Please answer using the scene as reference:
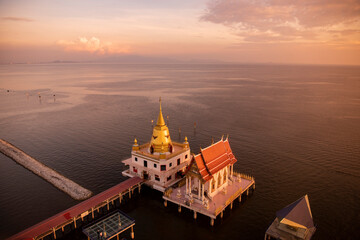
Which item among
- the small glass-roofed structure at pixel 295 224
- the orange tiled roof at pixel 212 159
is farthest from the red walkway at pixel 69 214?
the small glass-roofed structure at pixel 295 224

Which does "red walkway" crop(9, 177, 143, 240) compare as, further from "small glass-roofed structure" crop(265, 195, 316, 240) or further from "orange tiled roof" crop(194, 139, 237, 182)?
"small glass-roofed structure" crop(265, 195, 316, 240)

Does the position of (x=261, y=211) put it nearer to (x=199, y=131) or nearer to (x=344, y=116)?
(x=199, y=131)

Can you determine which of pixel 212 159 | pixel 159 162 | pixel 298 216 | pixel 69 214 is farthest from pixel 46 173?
pixel 298 216

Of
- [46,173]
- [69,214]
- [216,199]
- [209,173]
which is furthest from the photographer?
[46,173]

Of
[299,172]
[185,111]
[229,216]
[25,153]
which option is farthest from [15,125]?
[299,172]

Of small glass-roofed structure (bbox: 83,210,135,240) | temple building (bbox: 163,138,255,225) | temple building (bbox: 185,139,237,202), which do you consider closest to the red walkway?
small glass-roofed structure (bbox: 83,210,135,240)

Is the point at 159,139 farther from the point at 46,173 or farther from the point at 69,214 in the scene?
the point at 46,173
